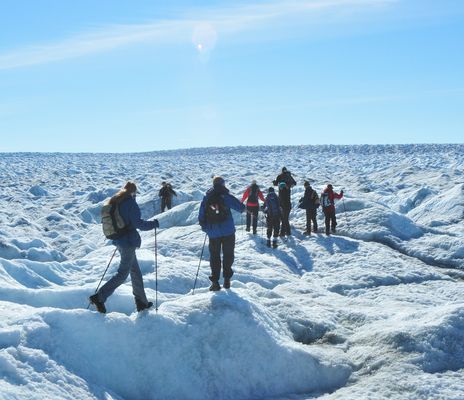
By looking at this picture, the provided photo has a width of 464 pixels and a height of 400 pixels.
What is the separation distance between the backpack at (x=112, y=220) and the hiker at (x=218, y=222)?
148 centimetres

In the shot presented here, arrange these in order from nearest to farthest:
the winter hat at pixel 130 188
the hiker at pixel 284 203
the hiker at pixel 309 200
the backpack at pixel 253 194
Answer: the winter hat at pixel 130 188, the backpack at pixel 253 194, the hiker at pixel 284 203, the hiker at pixel 309 200

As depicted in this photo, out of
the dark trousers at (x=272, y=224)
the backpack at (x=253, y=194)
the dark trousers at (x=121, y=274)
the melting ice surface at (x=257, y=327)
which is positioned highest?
the backpack at (x=253, y=194)

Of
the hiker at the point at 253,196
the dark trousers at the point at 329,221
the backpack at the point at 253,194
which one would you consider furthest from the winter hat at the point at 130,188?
the dark trousers at the point at 329,221

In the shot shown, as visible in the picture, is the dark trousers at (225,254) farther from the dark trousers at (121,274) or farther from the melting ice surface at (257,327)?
the dark trousers at (121,274)

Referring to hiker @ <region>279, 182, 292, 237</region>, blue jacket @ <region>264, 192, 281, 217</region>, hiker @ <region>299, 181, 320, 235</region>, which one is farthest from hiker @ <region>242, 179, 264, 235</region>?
hiker @ <region>299, 181, 320, 235</region>

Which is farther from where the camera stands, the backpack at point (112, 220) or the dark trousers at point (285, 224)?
the dark trousers at point (285, 224)

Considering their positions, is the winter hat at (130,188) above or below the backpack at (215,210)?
above

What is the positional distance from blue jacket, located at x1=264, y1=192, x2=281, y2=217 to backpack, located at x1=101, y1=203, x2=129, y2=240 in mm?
7825

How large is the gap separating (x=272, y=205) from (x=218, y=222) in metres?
6.55

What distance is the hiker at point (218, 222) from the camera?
7.12 meters

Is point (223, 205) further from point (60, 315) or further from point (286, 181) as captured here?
point (286, 181)

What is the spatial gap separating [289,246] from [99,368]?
9.11 meters

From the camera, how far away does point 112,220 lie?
598 cm

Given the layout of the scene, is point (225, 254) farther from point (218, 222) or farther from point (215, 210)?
point (215, 210)
